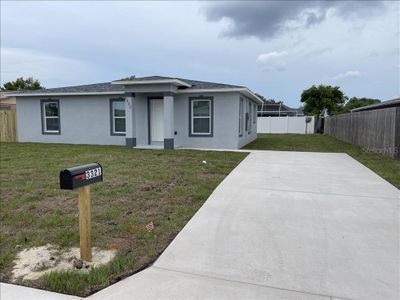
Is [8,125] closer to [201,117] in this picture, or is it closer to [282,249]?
[201,117]

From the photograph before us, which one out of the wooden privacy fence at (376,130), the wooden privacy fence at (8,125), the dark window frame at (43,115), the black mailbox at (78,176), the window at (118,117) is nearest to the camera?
the black mailbox at (78,176)

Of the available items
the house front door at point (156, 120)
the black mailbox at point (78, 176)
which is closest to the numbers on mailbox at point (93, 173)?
the black mailbox at point (78, 176)

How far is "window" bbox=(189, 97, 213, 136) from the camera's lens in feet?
45.9

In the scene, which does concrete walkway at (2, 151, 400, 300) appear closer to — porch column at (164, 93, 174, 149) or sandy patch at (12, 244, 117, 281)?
sandy patch at (12, 244, 117, 281)

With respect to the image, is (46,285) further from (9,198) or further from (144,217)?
(9,198)

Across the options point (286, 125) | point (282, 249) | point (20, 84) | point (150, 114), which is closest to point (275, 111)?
point (286, 125)

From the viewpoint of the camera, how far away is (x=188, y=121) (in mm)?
14281

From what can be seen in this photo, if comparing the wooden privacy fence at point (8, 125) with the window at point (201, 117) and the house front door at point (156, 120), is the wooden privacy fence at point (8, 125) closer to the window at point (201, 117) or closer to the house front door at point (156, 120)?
the house front door at point (156, 120)

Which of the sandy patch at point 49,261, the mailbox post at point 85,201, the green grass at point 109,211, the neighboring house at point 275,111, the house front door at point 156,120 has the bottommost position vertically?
the sandy patch at point 49,261

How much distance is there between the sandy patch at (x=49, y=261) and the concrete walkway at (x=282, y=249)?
57 cm

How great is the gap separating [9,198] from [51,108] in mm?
11990

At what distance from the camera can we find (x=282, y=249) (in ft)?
11.7

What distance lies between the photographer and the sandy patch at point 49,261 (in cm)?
312

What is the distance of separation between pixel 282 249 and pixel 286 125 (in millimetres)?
30217
